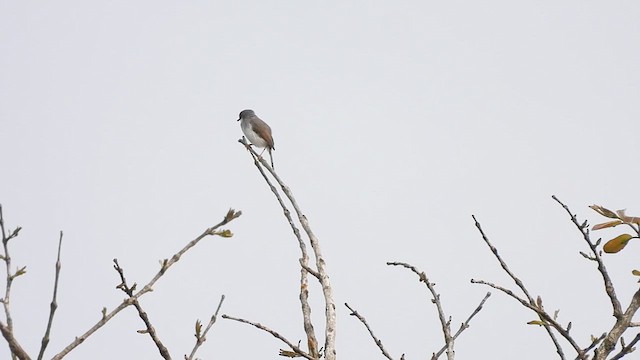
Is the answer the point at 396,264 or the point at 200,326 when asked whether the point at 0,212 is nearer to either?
the point at 200,326

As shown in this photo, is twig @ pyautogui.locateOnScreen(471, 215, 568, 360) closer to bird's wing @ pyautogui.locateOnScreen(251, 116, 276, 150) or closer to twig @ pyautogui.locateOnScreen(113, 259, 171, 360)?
twig @ pyautogui.locateOnScreen(113, 259, 171, 360)

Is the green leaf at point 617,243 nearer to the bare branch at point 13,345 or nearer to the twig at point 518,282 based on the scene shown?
the twig at point 518,282

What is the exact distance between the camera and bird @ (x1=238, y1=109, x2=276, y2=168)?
52.4ft

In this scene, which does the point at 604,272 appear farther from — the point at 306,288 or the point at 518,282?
the point at 306,288

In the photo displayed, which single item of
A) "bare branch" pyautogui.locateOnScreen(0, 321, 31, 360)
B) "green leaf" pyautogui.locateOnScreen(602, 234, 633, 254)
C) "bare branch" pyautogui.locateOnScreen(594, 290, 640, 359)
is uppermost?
"green leaf" pyautogui.locateOnScreen(602, 234, 633, 254)

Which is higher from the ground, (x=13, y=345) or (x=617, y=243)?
(x=617, y=243)

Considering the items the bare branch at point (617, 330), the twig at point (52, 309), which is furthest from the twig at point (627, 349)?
the twig at point (52, 309)

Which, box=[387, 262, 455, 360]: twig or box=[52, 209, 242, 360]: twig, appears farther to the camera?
box=[387, 262, 455, 360]: twig

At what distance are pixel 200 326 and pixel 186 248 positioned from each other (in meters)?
0.77

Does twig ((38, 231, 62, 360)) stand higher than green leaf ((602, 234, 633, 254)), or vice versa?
green leaf ((602, 234, 633, 254))

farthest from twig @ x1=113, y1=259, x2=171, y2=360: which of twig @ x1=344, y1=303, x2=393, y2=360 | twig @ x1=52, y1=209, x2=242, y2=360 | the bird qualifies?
the bird

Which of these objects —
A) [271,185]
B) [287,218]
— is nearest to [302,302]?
A: [287,218]

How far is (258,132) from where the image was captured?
1605cm

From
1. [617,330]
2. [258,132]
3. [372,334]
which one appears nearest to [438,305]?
[372,334]
